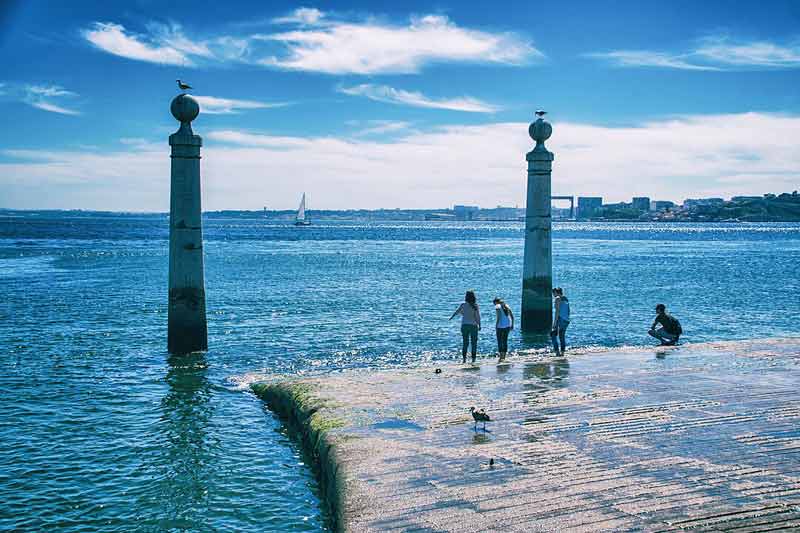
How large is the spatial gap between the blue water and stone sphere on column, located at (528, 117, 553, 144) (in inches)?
255

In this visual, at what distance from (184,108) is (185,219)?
279 centimetres

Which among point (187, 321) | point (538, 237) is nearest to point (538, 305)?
point (538, 237)

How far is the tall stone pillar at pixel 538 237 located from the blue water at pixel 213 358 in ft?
6.82

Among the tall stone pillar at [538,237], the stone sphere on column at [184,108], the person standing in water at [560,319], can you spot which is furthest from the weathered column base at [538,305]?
the stone sphere on column at [184,108]

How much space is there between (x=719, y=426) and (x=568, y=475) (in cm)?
301

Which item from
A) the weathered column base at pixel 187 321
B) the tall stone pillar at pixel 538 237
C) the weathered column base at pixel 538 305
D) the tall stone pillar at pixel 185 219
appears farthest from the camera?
the weathered column base at pixel 538 305

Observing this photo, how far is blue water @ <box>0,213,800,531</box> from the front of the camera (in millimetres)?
9953

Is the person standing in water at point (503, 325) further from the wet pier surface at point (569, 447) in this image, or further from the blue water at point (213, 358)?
the blue water at point (213, 358)

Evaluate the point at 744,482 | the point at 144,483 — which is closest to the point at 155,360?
the point at 144,483

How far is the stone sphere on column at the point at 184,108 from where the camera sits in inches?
721

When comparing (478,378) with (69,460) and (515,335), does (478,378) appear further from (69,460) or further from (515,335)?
(515,335)

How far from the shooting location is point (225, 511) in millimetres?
9539

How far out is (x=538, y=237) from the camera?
21.8m

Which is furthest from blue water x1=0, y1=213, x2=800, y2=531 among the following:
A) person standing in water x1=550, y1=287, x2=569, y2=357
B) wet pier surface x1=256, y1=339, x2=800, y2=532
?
person standing in water x1=550, y1=287, x2=569, y2=357
